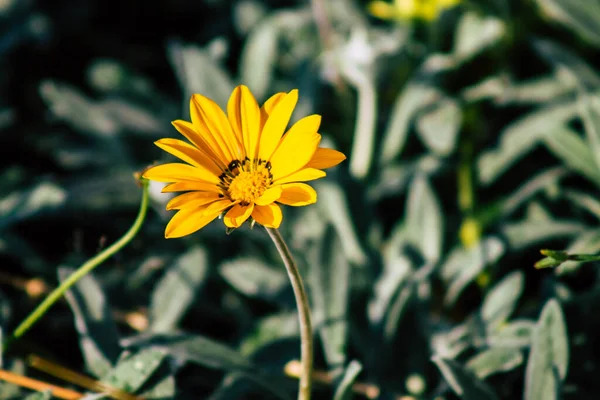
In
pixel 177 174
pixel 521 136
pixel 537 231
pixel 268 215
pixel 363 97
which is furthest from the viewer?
pixel 363 97

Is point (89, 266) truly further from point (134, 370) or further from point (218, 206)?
point (218, 206)

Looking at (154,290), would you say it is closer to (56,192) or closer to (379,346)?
(56,192)

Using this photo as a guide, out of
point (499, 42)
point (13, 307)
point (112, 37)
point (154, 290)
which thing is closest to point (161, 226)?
point (154, 290)

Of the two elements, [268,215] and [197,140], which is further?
[197,140]

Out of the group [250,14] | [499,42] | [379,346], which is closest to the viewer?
[379,346]

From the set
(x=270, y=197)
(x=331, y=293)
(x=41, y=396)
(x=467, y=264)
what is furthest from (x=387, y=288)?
(x=41, y=396)

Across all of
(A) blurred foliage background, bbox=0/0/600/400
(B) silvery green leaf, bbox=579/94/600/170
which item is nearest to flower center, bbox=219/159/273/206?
(A) blurred foliage background, bbox=0/0/600/400
